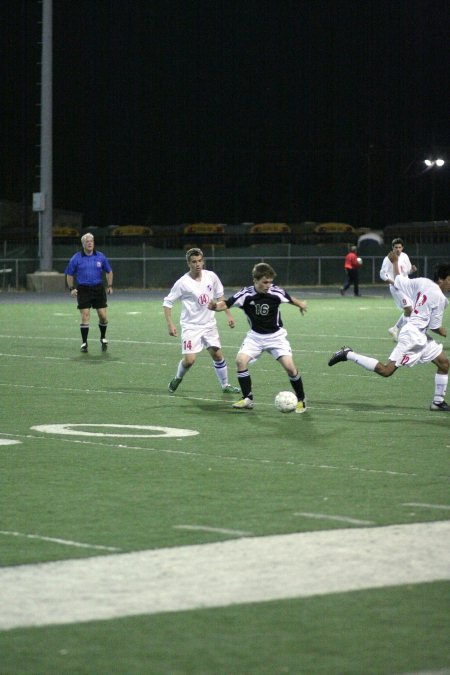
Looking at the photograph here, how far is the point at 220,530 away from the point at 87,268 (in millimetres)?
15103

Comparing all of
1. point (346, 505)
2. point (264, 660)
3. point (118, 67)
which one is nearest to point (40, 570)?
point (264, 660)

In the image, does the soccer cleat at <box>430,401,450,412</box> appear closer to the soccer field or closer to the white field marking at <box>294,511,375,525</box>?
the soccer field

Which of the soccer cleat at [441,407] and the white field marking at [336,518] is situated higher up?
the white field marking at [336,518]

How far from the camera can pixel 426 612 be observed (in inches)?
246

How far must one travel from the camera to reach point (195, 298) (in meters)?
16.2

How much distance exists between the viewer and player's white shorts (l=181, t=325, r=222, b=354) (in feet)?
52.9

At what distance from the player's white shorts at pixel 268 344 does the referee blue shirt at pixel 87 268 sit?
8986 mm

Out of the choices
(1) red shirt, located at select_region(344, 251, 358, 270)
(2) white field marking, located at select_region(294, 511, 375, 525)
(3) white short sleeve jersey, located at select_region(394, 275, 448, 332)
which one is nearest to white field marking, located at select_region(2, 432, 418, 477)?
(2) white field marking, located at select_region(294, 511, 375, 525)

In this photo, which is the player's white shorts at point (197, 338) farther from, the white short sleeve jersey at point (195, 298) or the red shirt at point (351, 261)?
the red shirt at point (351, 261)

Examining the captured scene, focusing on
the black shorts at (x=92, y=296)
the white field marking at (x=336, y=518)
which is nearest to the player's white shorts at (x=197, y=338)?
the black shorts at (x=92, y=296)

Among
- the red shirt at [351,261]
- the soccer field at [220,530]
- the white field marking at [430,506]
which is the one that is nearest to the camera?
the soccer field at [220,530]

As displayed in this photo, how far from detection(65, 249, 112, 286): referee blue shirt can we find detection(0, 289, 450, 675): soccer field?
5.68 m

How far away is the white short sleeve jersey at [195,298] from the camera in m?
16.2

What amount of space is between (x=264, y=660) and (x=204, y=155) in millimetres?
71767
